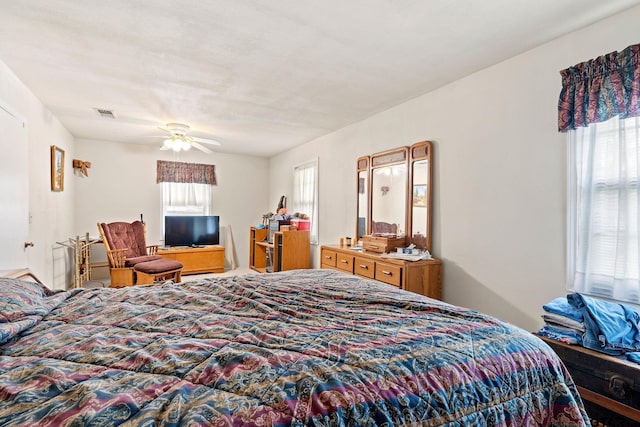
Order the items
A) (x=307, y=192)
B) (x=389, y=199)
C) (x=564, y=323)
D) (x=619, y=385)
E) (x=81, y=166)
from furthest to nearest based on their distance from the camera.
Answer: (x=307, y=192), (x=81, y=166), (x=389, y=199), (x=564, y=323), (x=619, y=385)

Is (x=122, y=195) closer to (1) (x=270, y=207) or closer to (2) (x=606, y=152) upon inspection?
(1) (x=270, y=207)

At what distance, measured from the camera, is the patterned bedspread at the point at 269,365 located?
81 centimetres

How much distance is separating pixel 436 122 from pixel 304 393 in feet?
9.69

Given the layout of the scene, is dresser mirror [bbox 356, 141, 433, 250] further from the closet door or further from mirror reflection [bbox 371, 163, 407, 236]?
the closet door

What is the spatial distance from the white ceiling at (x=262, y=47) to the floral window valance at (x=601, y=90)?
0.98 ft

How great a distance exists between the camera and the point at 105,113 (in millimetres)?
4043

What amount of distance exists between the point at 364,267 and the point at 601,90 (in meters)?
2.38

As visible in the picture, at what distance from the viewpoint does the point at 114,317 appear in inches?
56.0

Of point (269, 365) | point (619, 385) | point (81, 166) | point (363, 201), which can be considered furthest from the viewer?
point (81, 166)

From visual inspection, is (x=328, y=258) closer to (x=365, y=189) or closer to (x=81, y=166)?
(x=365, y=189)

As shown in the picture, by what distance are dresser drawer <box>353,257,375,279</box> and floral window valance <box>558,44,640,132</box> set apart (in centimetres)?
199

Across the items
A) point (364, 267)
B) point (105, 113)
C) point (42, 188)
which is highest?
point (105, 113)

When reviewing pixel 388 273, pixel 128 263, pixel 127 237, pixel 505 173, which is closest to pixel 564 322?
pixel 505 173

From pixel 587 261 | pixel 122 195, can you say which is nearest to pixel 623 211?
pixel 587 261
